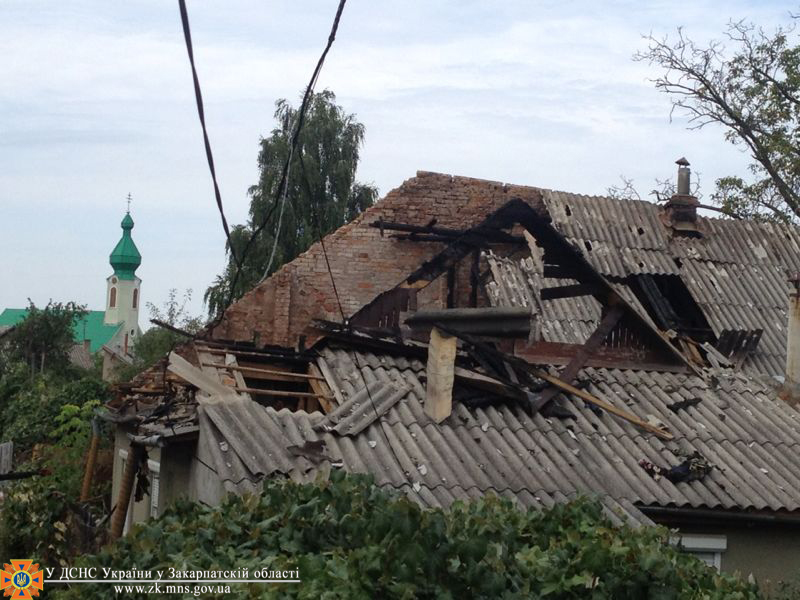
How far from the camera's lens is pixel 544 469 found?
8586mm

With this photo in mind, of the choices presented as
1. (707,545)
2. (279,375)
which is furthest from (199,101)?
(707,545)

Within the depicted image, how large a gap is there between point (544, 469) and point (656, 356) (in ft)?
10.5

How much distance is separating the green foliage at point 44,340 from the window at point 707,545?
96.7 feet

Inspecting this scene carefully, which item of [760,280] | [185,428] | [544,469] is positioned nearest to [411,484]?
[544,469]

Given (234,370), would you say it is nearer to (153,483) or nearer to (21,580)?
(153,483)

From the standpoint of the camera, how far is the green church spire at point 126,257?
7049cm

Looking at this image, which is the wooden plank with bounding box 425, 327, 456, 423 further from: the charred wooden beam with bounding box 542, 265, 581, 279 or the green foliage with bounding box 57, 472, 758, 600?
the green foliage with bounding box 57, 472, 758, 600

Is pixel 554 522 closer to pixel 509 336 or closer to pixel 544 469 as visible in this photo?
pixel 544 469

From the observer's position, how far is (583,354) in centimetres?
1016

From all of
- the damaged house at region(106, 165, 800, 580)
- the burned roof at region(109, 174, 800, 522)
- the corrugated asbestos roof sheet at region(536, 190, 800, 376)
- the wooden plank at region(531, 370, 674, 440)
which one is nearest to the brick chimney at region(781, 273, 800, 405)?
the damaged house at region(106, 165, 800, 580)

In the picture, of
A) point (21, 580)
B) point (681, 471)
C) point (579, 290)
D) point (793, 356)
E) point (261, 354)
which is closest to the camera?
point (21, 580)

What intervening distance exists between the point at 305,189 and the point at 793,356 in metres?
15.9

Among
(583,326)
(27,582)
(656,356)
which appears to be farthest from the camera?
(583,326)

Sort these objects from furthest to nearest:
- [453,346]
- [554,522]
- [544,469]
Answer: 1. [453,346]
2. [544,469]
3. [554,522]
